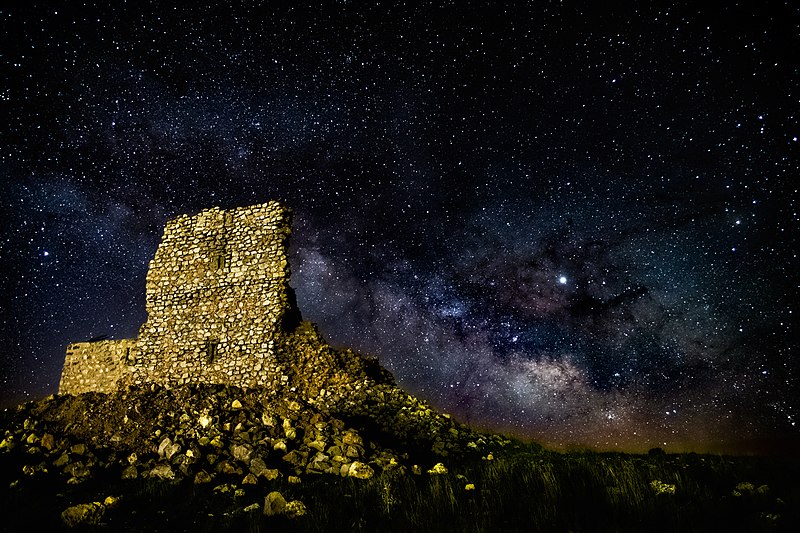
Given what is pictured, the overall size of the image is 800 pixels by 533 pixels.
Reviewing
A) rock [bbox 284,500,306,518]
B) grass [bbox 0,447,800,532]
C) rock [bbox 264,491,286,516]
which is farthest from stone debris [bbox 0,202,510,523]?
rock [bbox 284,500,306,518]

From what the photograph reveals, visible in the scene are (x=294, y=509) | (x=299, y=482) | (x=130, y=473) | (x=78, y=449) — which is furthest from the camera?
(x=78, y=449)

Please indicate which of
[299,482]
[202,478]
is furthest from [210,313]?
[299,482]

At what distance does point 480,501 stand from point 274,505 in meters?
2.28

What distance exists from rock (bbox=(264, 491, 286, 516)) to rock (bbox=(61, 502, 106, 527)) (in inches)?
67.0

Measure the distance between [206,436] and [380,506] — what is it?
4936mm

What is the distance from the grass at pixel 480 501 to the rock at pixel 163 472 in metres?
0.23

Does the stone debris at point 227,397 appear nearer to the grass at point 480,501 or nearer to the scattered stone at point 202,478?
the scattered stone at point 202,478

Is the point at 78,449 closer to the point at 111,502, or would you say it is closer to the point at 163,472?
the point at 163,472

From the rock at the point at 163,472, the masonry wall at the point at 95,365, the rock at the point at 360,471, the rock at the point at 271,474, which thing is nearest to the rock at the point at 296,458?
the rock at the point at 271,474

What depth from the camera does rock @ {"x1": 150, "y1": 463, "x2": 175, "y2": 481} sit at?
20.4 feet

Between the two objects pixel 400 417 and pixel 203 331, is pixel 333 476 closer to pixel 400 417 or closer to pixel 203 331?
pixel 400 417

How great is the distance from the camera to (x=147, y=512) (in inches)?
189

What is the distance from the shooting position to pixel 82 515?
14.1ft

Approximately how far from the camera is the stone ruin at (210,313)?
12.4 m
